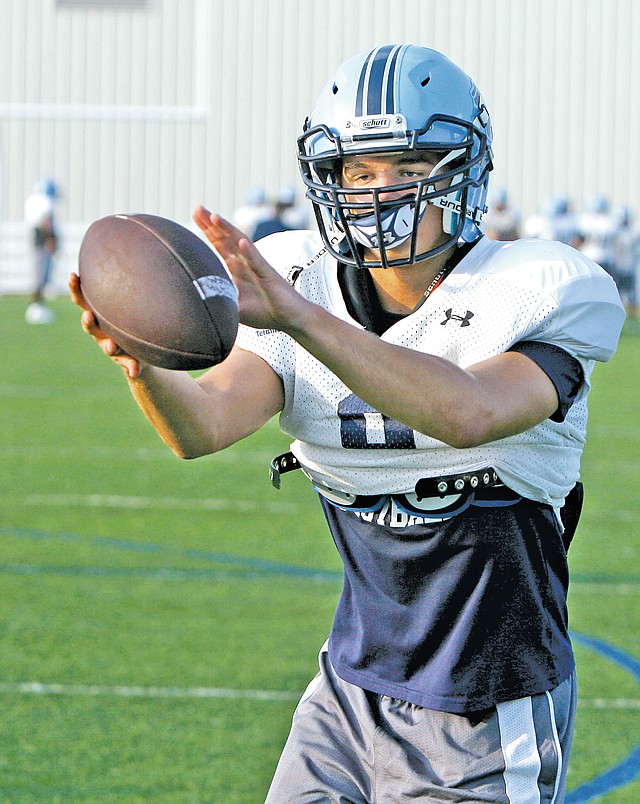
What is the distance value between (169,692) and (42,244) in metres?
17.0

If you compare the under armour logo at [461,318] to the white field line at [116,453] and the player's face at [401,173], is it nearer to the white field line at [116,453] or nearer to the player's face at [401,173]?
the player's face at [401,173]

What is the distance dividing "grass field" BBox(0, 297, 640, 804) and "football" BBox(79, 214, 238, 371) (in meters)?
2.06

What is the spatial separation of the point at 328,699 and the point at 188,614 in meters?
3.10

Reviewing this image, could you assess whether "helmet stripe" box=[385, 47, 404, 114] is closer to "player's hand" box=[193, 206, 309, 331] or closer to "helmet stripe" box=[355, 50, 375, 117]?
"helmet stripe" box=[355, 50, 375, 117]

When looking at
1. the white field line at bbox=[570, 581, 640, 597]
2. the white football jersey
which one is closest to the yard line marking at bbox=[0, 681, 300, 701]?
the white field line at bbox=[570, 581, 640, 597]

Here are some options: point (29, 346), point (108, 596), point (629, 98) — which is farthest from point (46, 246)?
point (108, 596)

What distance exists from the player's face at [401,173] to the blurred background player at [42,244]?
700 inches

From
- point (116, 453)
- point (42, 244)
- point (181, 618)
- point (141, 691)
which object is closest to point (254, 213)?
point (42, 244)

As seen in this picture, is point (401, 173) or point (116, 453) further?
point (116, 453)

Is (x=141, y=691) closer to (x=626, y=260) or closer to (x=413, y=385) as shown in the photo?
(x=413, y=385)

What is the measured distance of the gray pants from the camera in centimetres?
245

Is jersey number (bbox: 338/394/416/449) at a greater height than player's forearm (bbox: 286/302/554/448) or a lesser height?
lesser

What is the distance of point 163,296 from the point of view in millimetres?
2162

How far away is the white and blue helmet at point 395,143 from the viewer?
244 centimetres
